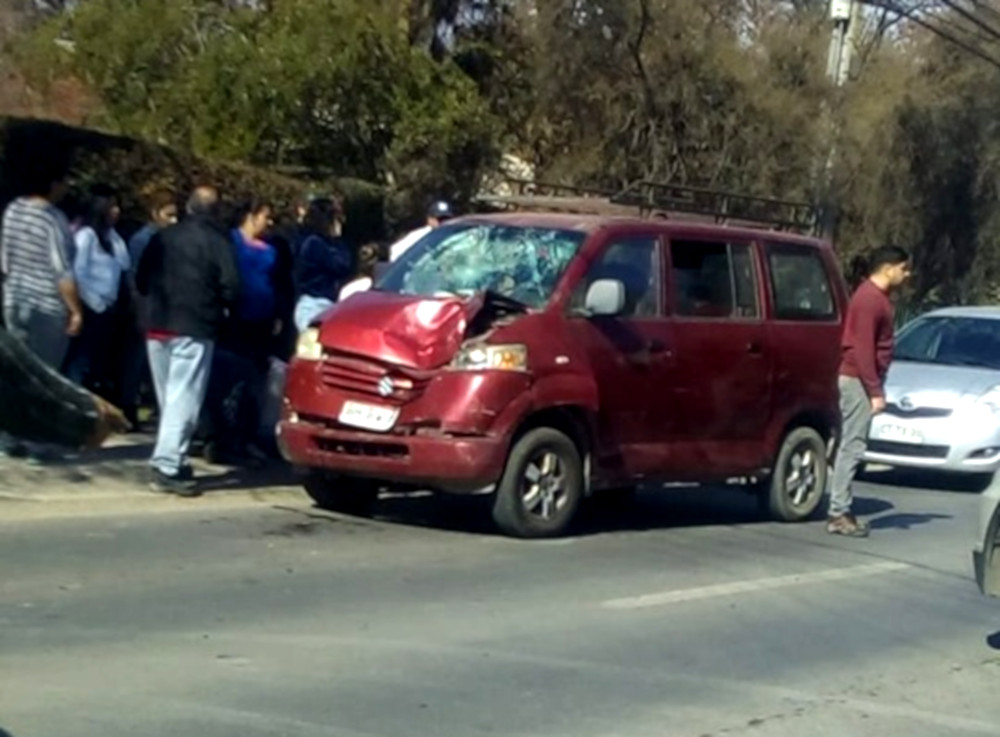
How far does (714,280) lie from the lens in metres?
14.4

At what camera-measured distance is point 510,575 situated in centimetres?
1183

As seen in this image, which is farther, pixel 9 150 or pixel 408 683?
pixel 9 150

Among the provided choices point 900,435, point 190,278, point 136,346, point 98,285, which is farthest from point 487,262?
point 900,435

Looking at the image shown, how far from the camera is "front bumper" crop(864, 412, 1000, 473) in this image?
18.4m

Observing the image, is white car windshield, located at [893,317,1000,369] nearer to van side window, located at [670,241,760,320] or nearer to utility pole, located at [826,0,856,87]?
van side window, located at [670,241,760,320]

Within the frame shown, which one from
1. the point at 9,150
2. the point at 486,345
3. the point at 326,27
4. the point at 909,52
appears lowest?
the point at 486,345

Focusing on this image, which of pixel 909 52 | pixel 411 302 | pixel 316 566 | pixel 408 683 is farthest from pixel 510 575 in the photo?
pixel 909 52

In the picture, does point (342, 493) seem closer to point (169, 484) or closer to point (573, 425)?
point (169, 484)

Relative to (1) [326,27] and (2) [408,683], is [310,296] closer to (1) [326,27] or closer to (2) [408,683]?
(2) [408,683]

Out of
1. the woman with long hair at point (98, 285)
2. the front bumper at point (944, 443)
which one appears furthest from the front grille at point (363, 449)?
the front bumper at point (944, 443)

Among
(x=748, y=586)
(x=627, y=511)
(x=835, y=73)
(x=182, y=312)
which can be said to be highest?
(x=835, y=73)

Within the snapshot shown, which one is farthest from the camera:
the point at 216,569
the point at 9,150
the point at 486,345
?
the point at 9,150

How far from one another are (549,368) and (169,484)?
2535mm

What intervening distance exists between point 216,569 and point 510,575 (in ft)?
5.39
